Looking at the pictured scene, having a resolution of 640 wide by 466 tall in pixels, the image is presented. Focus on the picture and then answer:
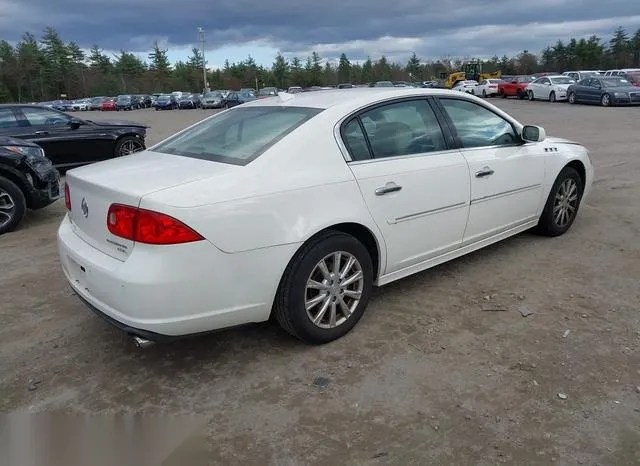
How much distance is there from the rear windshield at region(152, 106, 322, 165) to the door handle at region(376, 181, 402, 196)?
2.17 feet

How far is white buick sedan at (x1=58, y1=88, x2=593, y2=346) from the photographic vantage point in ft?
9.41

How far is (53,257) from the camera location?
17.8ft

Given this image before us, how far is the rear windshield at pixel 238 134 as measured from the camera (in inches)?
135

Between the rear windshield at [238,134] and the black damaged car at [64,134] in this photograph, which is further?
the black damaged car at [64,134]

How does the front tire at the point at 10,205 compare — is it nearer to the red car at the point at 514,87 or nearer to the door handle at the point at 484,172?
the door handle at the point at 484,172

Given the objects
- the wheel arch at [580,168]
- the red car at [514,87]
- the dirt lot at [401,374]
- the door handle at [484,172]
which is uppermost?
the door handle at [484,172]

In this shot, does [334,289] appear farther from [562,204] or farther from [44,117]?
[44,117]

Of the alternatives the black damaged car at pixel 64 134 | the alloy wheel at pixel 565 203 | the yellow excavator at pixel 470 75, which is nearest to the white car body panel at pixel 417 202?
the alloy wheel at pixel 565 203

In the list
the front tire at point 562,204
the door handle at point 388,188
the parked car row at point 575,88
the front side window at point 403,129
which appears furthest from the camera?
the parked car row at point 575,88

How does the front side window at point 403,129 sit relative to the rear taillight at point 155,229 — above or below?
above

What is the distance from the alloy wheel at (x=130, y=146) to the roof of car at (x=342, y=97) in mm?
7111

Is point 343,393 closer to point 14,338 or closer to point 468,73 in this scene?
point 14,338

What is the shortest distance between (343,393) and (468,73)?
58464mm

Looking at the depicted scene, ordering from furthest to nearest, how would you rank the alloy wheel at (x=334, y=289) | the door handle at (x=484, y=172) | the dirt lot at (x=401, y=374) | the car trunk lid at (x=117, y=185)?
the door handle at (x=484, y=172) → the alloy wheel at (x=334, y=289) → the car trunk lid at (x=117, y=185) → the dirt lot at (x=401, y=374)
